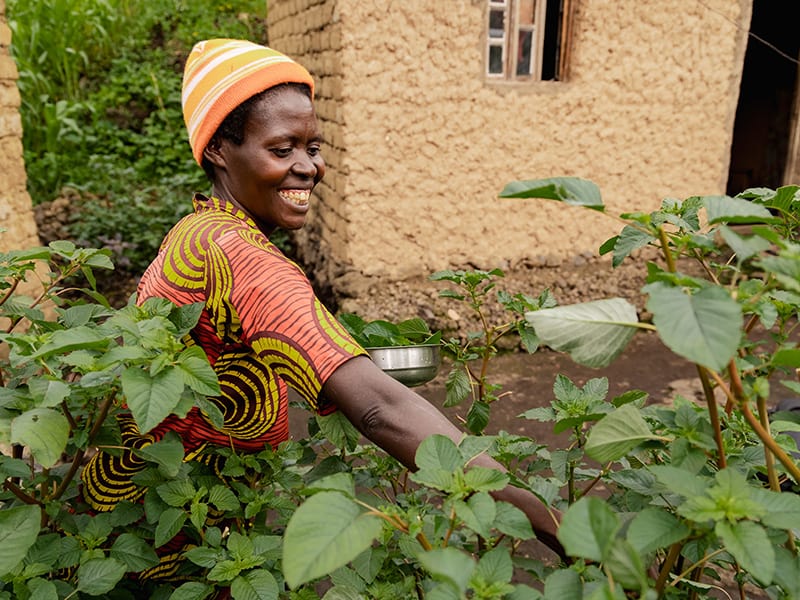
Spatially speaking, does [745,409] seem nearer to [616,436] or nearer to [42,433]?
[616,436]

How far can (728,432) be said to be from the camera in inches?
42.2

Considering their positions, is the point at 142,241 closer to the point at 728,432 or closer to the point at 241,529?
the point at 241,529

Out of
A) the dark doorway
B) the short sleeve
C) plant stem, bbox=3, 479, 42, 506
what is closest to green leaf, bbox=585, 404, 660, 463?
the short sleeve

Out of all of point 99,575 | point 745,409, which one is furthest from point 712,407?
point 99,575

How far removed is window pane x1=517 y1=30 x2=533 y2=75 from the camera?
5.14 m

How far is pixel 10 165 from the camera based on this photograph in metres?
4.14

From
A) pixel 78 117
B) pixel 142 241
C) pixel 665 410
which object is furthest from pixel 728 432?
pixel 78 117

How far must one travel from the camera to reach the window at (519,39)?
4.97 meters

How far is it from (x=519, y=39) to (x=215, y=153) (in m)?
4.20

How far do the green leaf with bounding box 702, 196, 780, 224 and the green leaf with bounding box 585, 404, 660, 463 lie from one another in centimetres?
28

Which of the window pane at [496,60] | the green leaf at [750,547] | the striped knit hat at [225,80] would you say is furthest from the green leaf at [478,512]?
the window pane at [496,60]

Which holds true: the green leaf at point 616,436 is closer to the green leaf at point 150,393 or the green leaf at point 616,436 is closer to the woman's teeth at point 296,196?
the green leaf at point 150,393

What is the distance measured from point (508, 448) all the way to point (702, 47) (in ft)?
17.8

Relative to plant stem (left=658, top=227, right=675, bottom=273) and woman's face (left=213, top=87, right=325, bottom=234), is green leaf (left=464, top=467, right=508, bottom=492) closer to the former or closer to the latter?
plant stem (left=658, top=227, right=675, bottom=273)
